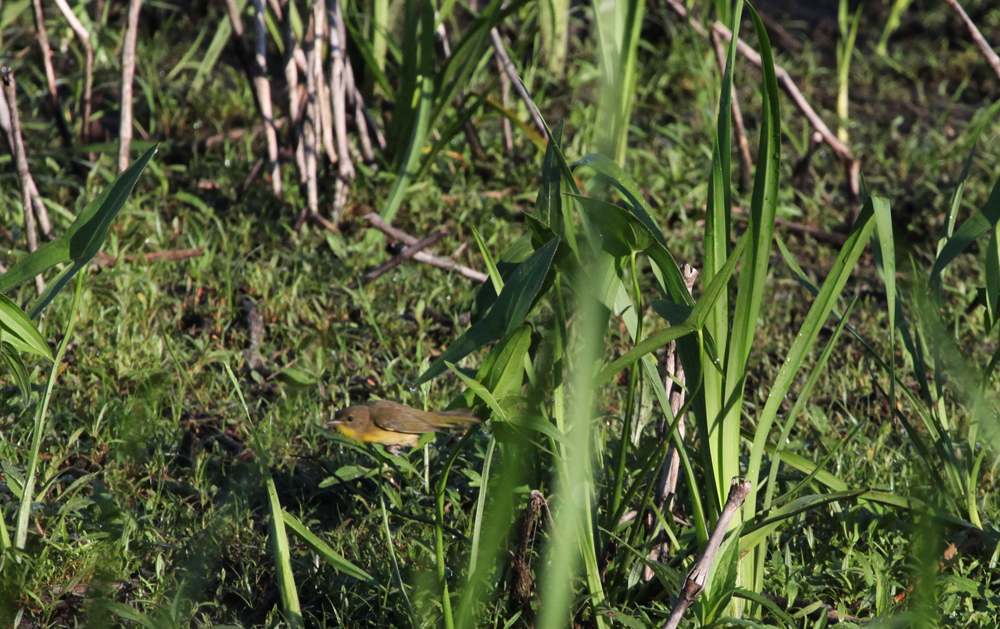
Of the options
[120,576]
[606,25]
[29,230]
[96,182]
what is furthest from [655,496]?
[96,182]

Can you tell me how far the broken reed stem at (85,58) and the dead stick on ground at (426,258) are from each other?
3.76 feet

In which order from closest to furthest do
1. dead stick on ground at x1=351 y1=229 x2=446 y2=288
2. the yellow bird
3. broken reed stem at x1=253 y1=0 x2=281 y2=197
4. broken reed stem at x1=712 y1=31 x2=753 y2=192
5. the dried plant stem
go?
the yellow bird
the dried plant stem
dead stick on ground at x1=351 y1=229 x2=446 y2=288
broken reed stem at x1=253 y1=0 x2=281 y2=197
broken reed stem at x1=712 y1=31 x2=753 y2=192

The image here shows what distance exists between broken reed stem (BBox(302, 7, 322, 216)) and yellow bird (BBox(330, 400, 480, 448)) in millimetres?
1342

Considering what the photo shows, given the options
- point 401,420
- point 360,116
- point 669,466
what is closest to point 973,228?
point 669,466

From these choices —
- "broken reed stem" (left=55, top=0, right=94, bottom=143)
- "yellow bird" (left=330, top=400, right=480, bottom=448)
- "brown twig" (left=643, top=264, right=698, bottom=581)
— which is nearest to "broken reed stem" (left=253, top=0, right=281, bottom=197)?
"broken reed stem" (left=55, top=0, right=94, bottom=143)

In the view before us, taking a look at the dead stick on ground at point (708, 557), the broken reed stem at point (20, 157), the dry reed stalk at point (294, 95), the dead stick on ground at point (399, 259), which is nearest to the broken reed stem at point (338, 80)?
the dry reed stalk at point (294, 95)

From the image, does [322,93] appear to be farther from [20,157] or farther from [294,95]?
[20,157]

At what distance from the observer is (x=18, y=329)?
147 centimetres

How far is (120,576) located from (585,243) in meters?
1.15

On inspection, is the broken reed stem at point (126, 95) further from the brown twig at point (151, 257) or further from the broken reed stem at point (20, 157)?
the broken reed stem at point (20, 157)

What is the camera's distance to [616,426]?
236 cm

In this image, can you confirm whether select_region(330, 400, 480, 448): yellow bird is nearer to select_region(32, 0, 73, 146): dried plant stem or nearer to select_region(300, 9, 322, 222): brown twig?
select_region(300, 9, 322, 222): brown twig

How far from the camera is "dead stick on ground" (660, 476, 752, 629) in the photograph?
4.30 feet

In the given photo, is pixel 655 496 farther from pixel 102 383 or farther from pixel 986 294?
pixel 102 383
